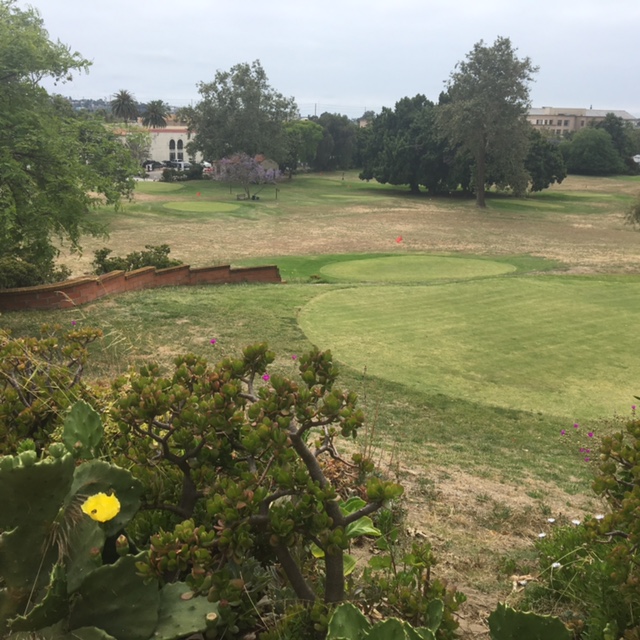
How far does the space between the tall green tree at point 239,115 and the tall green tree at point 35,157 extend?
4274cm

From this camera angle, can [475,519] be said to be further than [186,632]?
Yes

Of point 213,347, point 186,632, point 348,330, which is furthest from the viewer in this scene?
point 348,330

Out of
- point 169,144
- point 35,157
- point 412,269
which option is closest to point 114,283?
point 35,157

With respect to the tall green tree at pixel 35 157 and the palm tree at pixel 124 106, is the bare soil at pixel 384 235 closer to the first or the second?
the tall green tree at pixel 35 157

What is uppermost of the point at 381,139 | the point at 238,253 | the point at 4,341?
the point at 381,139

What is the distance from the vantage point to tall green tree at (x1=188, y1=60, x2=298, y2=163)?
175ft

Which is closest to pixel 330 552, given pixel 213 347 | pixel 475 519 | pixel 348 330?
pixel 475 519

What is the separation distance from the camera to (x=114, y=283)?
1255 centimetres

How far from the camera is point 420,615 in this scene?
2.26 m

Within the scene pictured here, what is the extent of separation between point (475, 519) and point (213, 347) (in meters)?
5.09

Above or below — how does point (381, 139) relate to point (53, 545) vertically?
above

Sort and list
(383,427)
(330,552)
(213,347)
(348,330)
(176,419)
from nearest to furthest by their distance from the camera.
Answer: (330,552)
(176,419)
(383,427)
(213,347)
(348,330)

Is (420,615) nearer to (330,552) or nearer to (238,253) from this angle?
(330,552)

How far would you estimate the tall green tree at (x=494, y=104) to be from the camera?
41312mm
